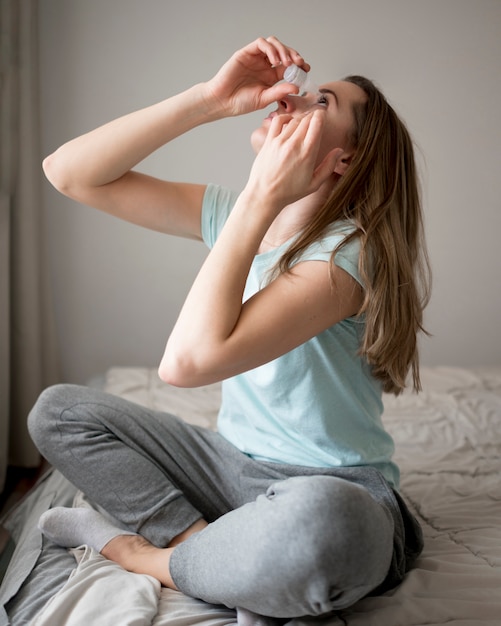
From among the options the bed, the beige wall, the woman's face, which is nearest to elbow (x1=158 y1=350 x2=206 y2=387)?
A: the bed

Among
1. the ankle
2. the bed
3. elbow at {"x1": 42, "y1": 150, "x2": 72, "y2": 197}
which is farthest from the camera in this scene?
elbow at {"x1": 42, "y1": 150, "x2": 72, "y2": 197}

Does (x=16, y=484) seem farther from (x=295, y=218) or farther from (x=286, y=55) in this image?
(x=286, y=55)

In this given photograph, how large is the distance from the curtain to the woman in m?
0.89

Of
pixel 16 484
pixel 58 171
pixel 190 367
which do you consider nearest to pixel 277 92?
pixel 58 171

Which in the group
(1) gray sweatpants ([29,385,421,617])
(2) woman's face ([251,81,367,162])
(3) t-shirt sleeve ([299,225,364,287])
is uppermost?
(2) woman's face ([251,81,367,162])

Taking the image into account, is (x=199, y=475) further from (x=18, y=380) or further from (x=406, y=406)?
(x=18, y=380)

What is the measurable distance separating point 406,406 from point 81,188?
120 cm

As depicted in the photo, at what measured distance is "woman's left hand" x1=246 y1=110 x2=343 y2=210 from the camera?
117cm

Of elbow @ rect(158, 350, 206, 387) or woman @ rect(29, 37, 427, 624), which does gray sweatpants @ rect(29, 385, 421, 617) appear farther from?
elbow @ rect(158, 350, 206, 387)

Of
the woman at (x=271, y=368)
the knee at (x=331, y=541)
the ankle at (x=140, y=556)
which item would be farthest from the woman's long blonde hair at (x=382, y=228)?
the ankle at (x=140, y=556)

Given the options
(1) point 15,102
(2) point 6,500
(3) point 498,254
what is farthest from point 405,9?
(2) point 6,500

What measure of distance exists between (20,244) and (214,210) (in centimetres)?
106

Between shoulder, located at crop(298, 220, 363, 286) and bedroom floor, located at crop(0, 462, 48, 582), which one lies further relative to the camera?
bedroom floor, located at crop(0, 462, 48, 582)

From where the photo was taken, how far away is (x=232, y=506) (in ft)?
4.61
